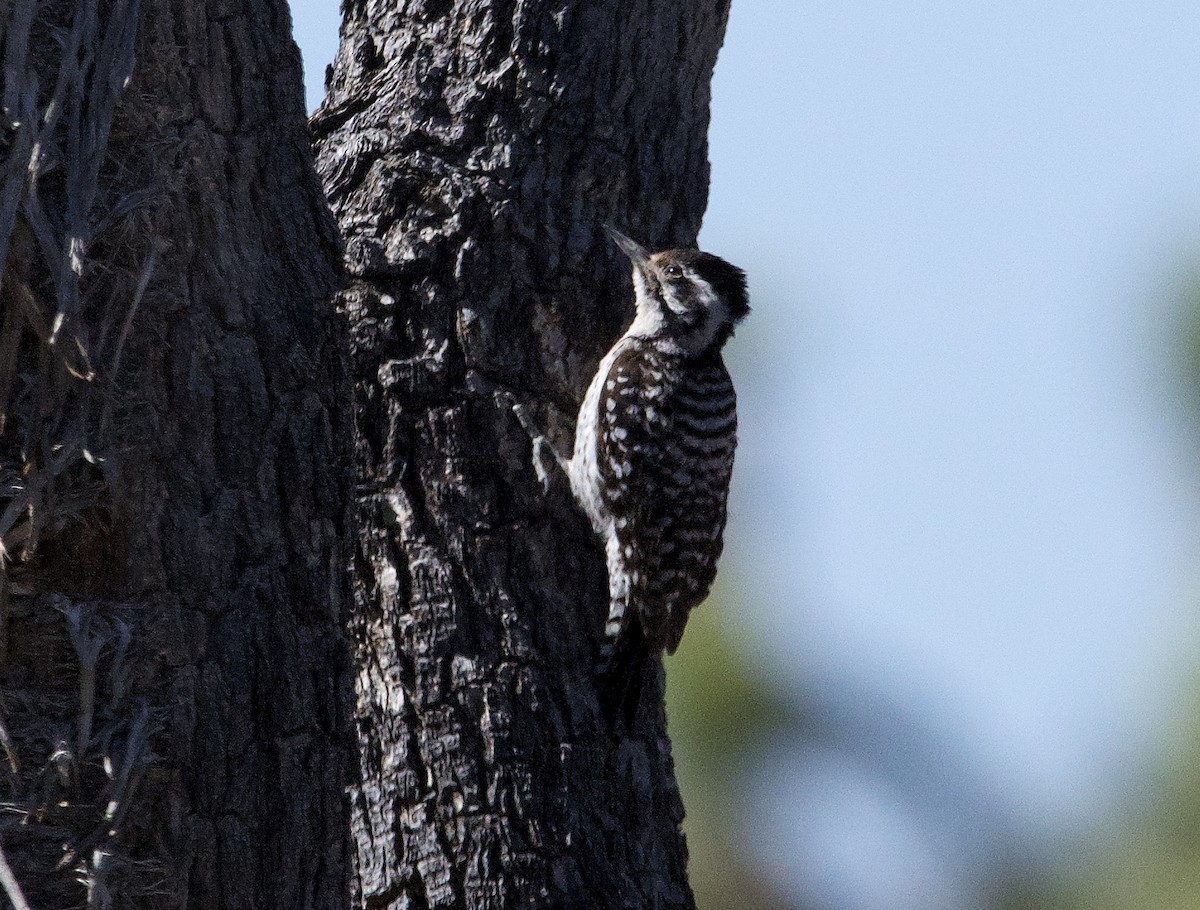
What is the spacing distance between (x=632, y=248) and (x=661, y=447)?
2.94 ft

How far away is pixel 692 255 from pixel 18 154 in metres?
2.70

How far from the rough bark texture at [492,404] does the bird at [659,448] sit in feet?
0.36

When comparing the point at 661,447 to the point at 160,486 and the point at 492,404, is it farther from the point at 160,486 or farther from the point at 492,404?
the point at 160,486

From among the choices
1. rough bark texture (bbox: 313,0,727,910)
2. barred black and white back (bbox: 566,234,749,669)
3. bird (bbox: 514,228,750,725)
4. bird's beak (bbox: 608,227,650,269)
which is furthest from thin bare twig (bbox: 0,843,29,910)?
bird's beak (bbox: 608,227,650,269)

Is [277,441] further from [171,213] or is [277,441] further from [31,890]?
[31,890]

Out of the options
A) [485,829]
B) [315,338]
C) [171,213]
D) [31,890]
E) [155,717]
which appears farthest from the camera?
[485,829]

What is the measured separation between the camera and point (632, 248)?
4672mm

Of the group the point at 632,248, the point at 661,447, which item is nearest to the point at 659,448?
the point at 661,447

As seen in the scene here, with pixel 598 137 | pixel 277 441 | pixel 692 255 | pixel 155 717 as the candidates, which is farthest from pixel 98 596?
pixel 692 255

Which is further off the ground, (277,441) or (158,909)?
(277,441)

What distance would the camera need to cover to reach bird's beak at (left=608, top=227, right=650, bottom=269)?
15.1 ft

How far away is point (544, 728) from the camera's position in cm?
416

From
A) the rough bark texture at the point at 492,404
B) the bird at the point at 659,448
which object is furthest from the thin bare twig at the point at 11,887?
the bird at the point at 659,448

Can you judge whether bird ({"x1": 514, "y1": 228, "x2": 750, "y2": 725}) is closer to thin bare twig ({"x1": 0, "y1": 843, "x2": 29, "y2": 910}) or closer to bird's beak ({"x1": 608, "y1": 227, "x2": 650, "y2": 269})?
bird's beak ({"x1": 608, "y1": 227, "x2": 650, "y2": 269})
